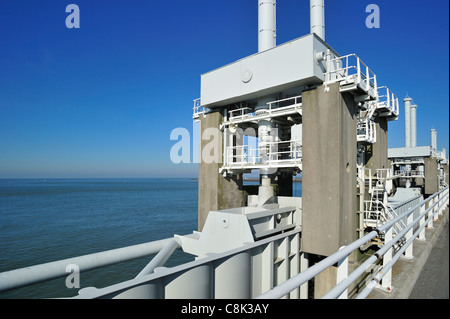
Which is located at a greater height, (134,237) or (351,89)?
(351,89)

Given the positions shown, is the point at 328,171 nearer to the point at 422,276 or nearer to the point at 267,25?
the point at 422,276

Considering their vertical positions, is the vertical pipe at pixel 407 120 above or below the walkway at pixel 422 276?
above

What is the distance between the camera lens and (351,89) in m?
8.20

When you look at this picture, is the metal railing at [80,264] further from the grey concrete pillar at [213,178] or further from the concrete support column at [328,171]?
the concrete support column at [328,171]

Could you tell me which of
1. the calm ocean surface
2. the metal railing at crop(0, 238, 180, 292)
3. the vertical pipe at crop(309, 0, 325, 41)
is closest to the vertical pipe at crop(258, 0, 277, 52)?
the vertical pipe at crop(309, 0, 325, 41)

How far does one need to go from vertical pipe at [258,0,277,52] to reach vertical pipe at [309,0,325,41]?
11.1ft

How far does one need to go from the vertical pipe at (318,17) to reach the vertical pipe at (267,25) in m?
3.39

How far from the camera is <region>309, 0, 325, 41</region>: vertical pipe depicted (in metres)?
14.4

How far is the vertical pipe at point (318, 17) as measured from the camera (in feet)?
47.4

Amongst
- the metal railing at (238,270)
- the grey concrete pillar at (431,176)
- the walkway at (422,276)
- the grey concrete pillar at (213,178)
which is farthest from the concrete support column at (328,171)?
the grey concrete pillar at (431,176)

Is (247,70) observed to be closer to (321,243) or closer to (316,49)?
(316,49)

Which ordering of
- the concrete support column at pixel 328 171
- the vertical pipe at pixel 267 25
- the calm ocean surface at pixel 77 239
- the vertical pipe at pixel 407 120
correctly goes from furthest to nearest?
the vertical pipe at pixel 407 120
the calm ocean surface at pixel 77 239
the vertical pipe at pixel 267 25
the concrete support column at pixel 328 171

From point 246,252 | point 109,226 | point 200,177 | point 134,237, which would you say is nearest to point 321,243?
point 246,252
